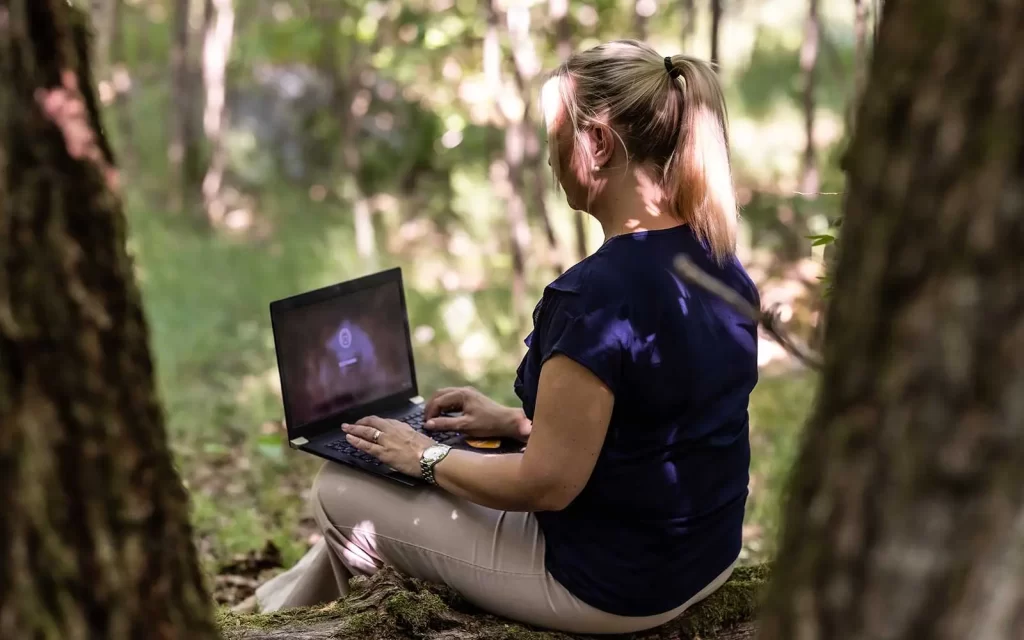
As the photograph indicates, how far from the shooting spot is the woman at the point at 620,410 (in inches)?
79.4

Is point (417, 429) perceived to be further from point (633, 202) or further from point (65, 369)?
point (65, 369)

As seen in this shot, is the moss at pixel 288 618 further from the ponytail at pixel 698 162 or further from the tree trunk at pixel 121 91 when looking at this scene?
the tree trunk at pixel 121 91

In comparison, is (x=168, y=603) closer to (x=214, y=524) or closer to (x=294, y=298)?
(x=294, y=298)

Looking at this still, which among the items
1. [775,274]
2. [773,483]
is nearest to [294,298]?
[773,483]

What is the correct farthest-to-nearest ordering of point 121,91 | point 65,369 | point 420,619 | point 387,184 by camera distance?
point 387,184 < point 121,91 < point 420,619 < point 65,369

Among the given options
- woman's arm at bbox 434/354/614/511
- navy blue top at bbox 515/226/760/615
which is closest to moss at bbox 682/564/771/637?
navy blue top at bbox 515/226/760/615

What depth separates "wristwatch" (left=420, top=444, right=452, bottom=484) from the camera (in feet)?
7.54

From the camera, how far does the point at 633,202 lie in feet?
7.20

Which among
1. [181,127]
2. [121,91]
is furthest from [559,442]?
[121,91]

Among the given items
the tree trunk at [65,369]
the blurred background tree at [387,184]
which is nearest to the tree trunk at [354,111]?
the blurred background tree at [387,184]

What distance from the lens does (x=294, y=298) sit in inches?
102

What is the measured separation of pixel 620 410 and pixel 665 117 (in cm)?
63

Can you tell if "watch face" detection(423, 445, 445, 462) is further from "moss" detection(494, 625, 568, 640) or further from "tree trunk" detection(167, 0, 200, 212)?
"tree trunk" detection(167, 0, 200, 212)

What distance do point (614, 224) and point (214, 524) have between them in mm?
2450
